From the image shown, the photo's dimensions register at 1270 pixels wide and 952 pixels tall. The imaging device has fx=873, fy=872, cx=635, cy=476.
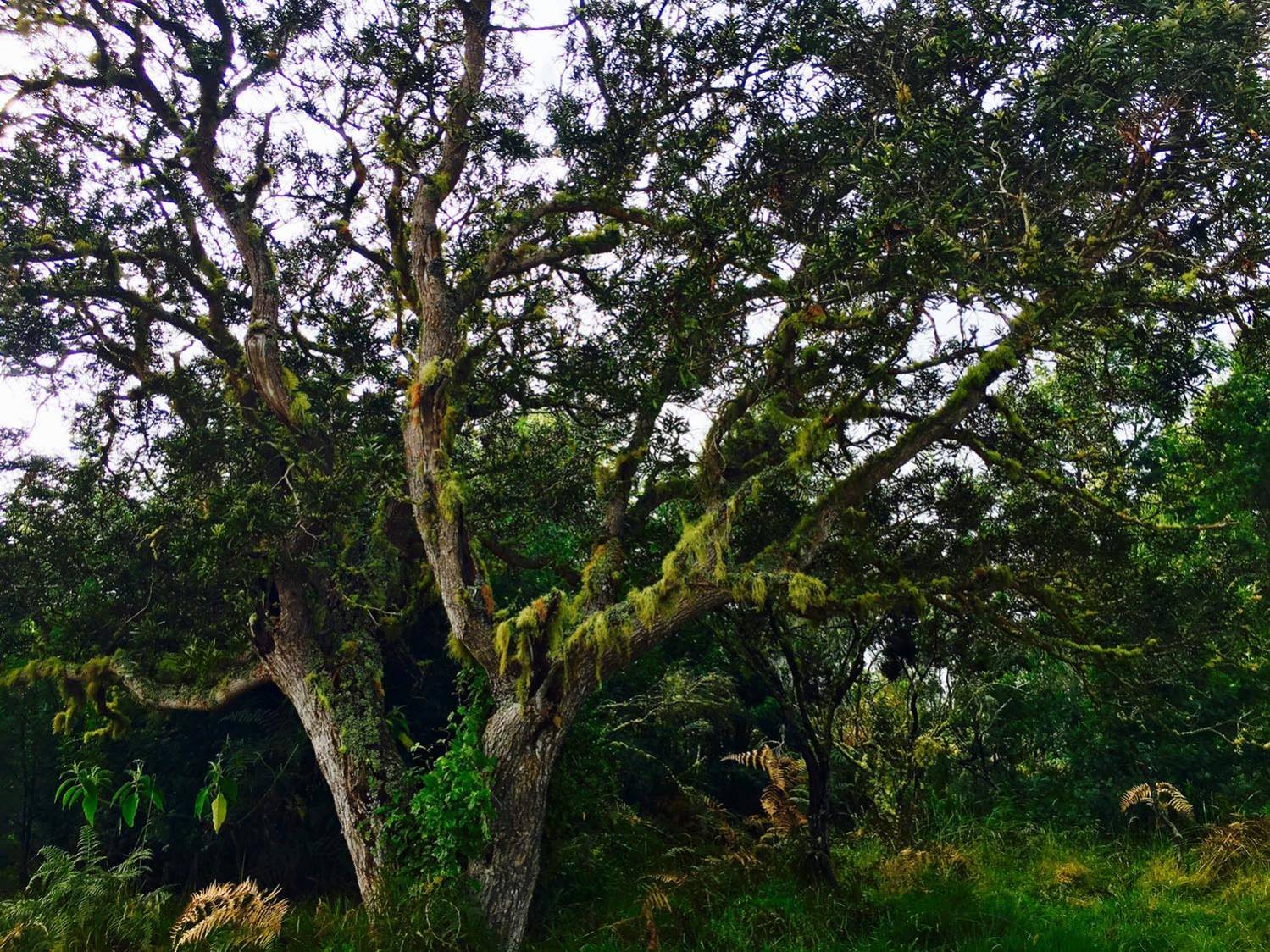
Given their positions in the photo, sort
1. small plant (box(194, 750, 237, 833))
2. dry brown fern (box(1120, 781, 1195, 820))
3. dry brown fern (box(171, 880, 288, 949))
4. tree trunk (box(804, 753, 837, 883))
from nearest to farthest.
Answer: dry brown fern (box(171, 880, 288, 949)) → small plant (box(194, 750, 237, 833)) → tree trunk (box(804, 753, 837, 883)) → dry brown fern (box(1120, 781, 1195, 820))

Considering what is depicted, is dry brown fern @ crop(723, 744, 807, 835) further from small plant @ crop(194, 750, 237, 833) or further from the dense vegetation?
small plant @ crop(194, 750, 237, 833)

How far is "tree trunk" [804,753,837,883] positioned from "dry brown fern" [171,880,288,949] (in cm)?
444

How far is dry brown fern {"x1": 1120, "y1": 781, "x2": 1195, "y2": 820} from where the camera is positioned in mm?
9523

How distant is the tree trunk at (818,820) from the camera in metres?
7.79

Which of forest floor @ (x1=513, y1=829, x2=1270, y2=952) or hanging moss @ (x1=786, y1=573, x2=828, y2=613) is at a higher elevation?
hanging moss @ (x1=786, y1=573, x2=828, y2=613)

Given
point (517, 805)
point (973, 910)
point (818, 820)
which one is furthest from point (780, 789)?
point (517, 805)

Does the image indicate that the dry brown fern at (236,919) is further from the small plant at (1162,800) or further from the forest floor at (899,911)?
the small plant at (1162,800)

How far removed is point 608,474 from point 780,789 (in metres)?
3.74

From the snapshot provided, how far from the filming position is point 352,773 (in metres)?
7.14

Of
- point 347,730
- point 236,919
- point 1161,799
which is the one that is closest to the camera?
point 236,919

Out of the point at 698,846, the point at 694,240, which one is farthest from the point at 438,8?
the point at 698,846

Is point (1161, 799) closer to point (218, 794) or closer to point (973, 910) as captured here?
point (973, 910)

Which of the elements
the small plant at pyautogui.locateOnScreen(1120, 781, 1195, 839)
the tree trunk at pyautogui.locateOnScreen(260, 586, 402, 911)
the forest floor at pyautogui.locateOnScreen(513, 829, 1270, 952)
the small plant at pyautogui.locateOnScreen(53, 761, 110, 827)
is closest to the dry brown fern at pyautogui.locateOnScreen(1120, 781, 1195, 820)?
the small plant at pyautogui.locateOnScreen(1120, 781, 1195, 839)

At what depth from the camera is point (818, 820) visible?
799 cm
